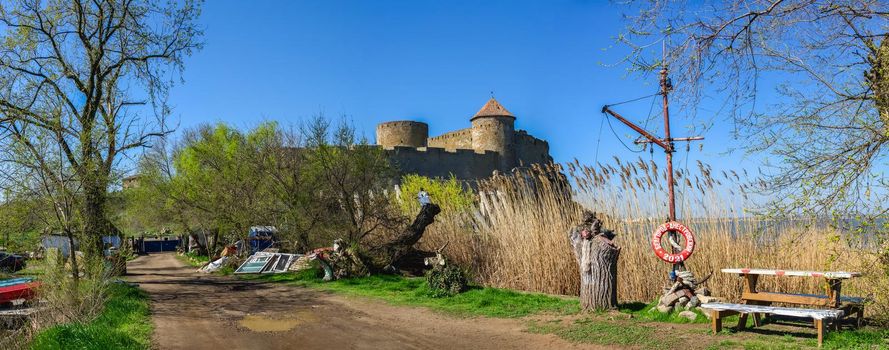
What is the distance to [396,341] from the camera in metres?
6.99

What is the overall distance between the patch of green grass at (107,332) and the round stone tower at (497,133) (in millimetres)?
40247

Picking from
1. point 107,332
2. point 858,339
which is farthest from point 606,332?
point 107,332

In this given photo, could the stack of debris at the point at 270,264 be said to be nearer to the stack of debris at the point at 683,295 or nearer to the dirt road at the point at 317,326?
the dirt road at the point at 317,326

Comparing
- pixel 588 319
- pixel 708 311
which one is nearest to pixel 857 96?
pixel 708 311

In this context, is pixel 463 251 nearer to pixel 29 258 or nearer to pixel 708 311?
pixel 708 311

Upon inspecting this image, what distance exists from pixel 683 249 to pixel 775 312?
6.78 ft

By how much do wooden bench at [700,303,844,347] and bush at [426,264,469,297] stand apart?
4629 millimetres

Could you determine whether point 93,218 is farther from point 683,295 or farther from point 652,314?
point 683,295

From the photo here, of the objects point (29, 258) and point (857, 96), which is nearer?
point (857, 96)

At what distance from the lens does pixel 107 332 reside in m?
7.00

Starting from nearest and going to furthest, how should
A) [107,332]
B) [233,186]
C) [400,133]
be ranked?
1. [107,332]
2. [233,186]
3. [400,133]

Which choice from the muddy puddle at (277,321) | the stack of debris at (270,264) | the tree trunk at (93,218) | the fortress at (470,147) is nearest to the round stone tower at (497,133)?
the fortress at (470,147)

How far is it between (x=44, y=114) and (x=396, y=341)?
9388 millimetres

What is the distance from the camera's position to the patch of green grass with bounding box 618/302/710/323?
23.6 ft
